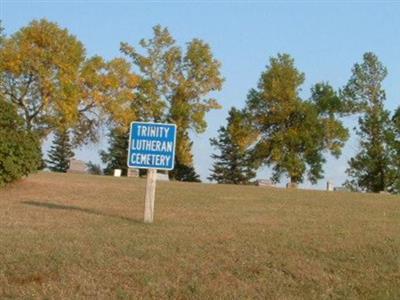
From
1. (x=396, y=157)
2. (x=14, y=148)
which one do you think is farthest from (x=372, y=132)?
(x=14, y=148)

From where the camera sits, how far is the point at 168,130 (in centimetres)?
1385

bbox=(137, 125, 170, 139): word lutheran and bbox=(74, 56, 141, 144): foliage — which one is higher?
bbox=(74, 56, 141, 144): foliage

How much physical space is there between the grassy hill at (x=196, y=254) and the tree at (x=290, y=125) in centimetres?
3886

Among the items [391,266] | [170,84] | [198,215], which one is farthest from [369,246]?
[170,84]

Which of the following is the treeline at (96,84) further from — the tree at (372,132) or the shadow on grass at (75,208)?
the shadow on grass at (75,208)

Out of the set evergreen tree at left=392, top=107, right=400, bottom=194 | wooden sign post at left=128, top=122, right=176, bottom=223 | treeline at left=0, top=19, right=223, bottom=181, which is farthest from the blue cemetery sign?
evergreen tree at left=392, top=107, right=400, bottom=194

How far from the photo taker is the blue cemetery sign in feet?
45.3

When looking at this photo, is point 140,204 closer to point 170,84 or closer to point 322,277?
point 322,277

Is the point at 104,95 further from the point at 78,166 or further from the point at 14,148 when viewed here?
the point at 14,148

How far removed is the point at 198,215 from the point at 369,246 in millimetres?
5344

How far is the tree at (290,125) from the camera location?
5488cm

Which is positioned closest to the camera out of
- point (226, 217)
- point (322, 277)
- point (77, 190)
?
point (322, 277)

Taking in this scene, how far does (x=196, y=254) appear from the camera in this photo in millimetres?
9656

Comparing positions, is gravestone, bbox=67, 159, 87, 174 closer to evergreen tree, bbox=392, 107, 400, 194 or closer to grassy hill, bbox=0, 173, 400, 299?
evergreen tree, bbox=392, 107, 400, 194
